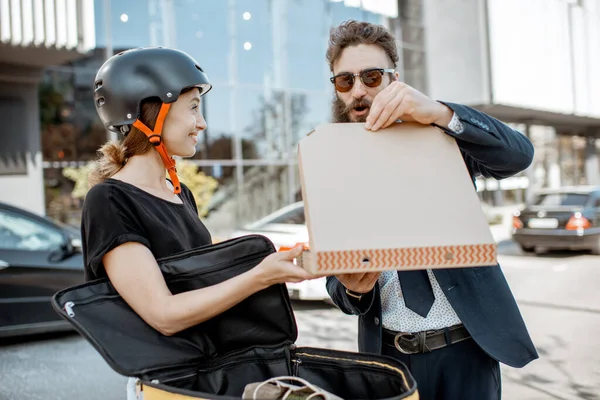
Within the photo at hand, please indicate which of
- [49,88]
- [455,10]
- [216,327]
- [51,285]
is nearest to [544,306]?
[51,285]

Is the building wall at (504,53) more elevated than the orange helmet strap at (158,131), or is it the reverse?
the building wall at (504,53)

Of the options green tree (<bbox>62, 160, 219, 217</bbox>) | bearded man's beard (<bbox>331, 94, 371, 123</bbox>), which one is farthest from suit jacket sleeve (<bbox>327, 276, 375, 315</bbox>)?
green tree (<bbox>62, 160, 219, 217</bbox>)

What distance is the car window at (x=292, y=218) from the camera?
814cm

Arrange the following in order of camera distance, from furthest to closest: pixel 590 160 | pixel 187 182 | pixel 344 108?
pixel 590 160, pixel 187 182, pixel 344 108

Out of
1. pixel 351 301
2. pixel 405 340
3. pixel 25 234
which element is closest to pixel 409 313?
pixel 405 340

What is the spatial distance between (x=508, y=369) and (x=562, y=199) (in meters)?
8.02

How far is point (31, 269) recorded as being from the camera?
244 inches

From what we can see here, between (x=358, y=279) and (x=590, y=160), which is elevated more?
(x=590, y=160)

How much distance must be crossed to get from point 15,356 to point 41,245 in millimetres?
1237

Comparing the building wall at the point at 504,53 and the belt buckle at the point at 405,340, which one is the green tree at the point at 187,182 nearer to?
the belt buckle at the point at 405,340

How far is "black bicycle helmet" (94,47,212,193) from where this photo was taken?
1.89 meters

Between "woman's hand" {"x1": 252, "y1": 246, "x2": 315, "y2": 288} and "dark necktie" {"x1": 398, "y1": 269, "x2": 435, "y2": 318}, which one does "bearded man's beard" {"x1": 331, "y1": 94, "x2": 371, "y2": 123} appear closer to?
"dark necktie" {"x1": 398, "y1": 269, "x2": 435, "y2": 318}

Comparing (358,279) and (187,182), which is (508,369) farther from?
(187,182)

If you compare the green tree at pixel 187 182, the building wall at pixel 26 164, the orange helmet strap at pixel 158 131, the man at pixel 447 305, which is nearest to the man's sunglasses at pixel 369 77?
the man at pixel 447 305
